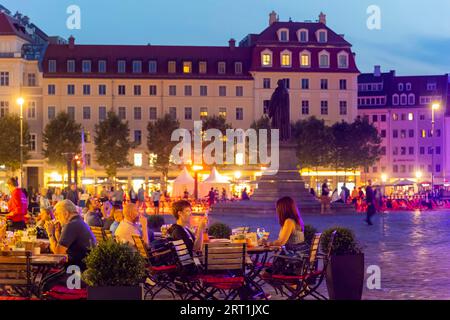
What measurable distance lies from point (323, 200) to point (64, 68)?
52.8m

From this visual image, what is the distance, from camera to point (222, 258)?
12586 millimetres

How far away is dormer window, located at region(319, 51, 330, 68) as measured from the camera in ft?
311

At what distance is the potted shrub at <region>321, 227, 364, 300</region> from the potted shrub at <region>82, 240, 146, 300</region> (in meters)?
3.52

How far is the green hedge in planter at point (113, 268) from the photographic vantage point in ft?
34.2

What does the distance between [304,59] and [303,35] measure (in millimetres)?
2552

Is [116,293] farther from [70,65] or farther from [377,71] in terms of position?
[377,71]

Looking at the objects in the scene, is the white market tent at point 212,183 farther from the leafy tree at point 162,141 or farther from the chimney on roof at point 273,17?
the chimney on roof at point 273,17

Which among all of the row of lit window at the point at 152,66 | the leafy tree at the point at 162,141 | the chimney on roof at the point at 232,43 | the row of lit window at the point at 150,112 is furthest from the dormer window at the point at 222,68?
the leafy tree at the point at 162,141

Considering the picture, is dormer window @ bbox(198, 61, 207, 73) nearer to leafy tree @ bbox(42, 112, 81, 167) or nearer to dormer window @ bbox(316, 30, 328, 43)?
dormer window @ bbox(316, 30, 328, 43)

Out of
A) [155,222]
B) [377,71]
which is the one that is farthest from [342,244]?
[377,71]

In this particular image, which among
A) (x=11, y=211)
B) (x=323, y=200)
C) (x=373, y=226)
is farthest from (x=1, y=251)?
(x=323, y=200)

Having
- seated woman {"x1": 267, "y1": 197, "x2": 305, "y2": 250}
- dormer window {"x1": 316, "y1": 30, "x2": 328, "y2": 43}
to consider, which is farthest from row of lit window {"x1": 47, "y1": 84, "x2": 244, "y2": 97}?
seated woman {"x1": 267, "y1": 197, "x2": 305, "y2": 250}

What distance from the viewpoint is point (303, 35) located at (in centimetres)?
9494

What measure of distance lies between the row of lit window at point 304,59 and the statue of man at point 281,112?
161 ft
